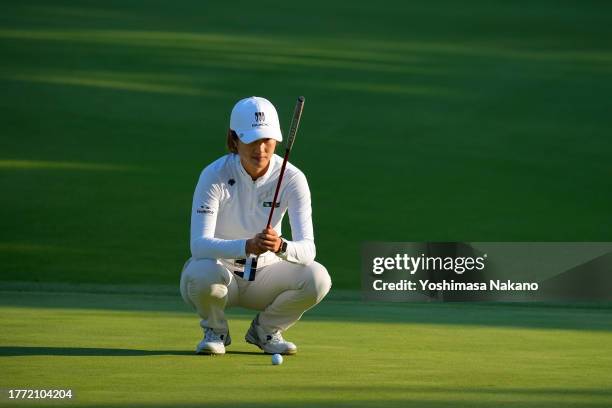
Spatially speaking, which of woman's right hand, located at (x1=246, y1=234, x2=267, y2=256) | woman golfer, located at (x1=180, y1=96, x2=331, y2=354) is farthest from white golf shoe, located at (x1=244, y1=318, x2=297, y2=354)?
woman's right hand, located at (x1=246, y1=234, x2=267, y2=256)

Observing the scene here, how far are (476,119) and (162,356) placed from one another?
29.6ft

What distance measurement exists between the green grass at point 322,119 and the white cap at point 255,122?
3.47 metres

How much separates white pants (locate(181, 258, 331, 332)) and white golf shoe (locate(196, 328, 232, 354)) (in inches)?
1.0

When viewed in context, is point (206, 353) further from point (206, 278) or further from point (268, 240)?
point (268, 240)

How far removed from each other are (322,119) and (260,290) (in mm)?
8568

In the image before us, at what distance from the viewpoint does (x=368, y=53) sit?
1781 centimetres

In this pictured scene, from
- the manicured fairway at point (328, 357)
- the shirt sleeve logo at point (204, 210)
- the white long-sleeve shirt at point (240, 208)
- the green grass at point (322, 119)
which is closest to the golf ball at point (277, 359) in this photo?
the manicured fairway at point (328, 357)

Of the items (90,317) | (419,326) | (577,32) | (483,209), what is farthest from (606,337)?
(577,32)

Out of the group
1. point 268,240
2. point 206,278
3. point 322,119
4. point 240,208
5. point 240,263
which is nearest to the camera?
point 268,240

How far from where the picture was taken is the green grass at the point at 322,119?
32.9ft

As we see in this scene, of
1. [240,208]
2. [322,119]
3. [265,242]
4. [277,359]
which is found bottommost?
[277,359]

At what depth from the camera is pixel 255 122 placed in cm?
540

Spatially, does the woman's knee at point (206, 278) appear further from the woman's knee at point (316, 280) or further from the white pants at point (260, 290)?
the woman's knee at point (316, 280)

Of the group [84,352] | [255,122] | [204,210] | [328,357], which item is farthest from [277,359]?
[255,122]
